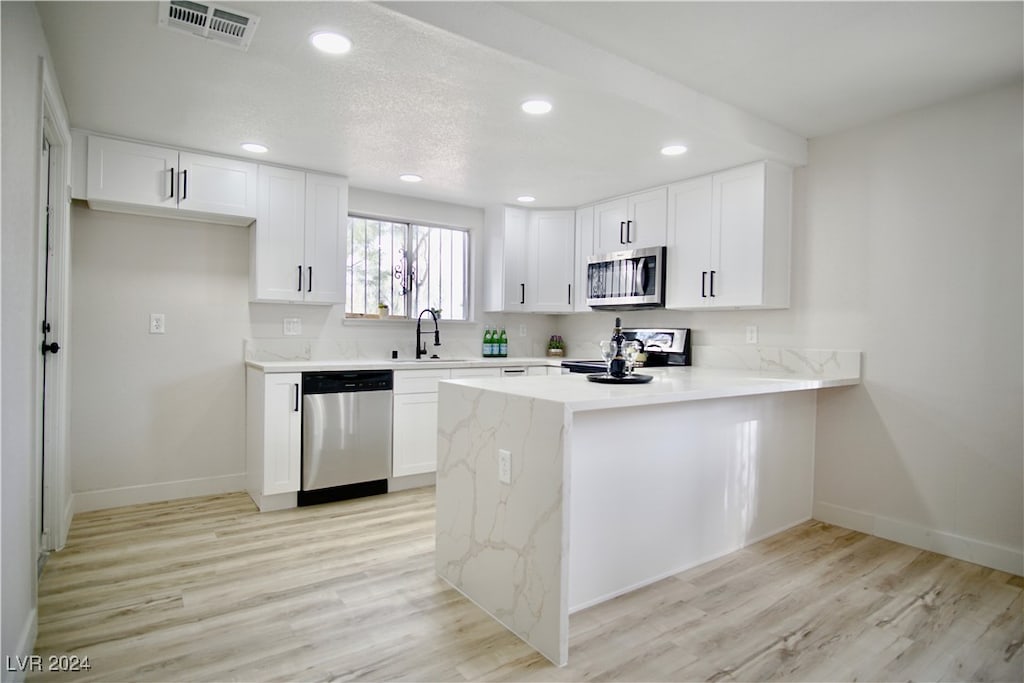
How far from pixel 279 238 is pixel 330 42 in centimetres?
186

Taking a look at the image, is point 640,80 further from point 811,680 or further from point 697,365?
point 811,680

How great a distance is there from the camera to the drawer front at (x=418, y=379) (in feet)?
12.6

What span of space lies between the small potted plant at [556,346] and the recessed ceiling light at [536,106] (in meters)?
2.85

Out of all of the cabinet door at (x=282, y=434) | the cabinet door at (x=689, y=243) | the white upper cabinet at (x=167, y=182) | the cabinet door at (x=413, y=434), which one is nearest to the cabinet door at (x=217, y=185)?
the white upper cabinet at (x=167, y=182)


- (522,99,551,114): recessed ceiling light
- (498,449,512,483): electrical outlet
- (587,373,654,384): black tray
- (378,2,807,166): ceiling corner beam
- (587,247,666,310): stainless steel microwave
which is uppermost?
(378,2,807,166): ceiling corner beam

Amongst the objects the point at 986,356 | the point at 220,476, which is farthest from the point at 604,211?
the point at 220,476

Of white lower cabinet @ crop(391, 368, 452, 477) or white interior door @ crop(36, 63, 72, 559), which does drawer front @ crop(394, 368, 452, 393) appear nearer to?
white lower cabinet @ crop(391, 368, 452, 477)

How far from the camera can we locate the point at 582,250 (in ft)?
15.6

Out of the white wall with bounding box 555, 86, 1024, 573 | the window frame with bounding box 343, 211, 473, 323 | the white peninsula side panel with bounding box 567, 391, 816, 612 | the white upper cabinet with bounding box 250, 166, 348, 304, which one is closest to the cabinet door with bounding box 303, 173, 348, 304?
the white upper cabinet with bounding box 250, 166, 348, 304

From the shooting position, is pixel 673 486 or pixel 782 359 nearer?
pixel 673 486

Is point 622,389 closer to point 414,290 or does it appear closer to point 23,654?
point 23,654

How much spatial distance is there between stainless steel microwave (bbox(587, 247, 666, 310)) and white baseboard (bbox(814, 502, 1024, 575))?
67.4 inches

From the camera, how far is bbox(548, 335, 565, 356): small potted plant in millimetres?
5297

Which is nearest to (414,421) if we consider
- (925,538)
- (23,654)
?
(23,654)
